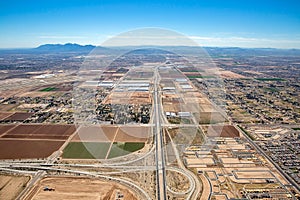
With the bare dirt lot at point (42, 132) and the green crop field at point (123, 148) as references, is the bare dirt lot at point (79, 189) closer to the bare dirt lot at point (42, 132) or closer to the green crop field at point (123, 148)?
the green crop field at point (123, 148)

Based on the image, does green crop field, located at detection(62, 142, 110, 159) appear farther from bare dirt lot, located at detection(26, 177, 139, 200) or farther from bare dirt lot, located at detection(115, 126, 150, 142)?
bare dirt lot, located at detection(26, 177, 139, 200)

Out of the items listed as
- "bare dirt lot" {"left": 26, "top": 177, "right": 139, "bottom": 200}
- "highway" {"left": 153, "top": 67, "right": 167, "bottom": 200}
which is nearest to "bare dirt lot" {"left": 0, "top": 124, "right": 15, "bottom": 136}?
"bare dirt lot" {"left": 26, "top": 177, "right": 139, "bottom": 200}

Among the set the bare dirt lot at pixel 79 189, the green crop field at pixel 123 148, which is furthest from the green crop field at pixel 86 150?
the bare dirt lot at pixel 79 189

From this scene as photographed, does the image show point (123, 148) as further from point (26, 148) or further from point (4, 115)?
point (4, 115)

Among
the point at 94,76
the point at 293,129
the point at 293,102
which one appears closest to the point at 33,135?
the point at 293,129

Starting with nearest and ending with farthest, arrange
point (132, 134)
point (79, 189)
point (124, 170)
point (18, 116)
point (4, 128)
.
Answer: point (79, 189) < point (124, 170) < point (132, 134) < point (4, 128) < point (18, 116)

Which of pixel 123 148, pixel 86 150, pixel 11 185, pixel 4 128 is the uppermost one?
pixel 4 128

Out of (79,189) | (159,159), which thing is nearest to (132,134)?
(159,159)
